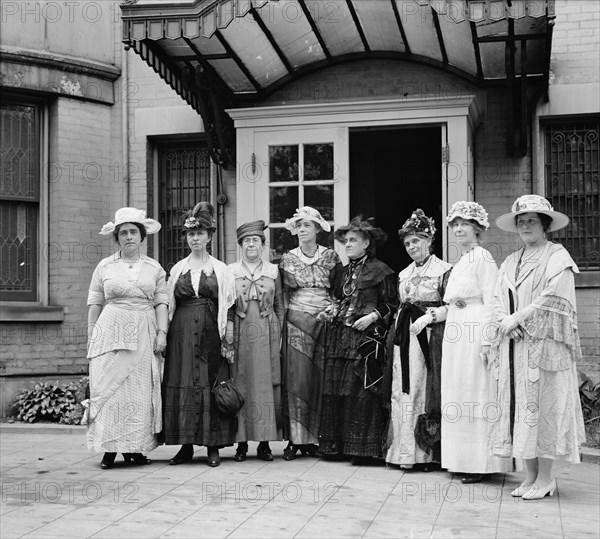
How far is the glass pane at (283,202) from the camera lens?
1072cm

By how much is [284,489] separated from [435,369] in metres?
1.62

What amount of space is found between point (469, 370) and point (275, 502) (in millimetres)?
1897

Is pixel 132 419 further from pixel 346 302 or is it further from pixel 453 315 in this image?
pixel 453 315

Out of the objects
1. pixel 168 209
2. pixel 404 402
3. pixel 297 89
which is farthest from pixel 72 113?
pixel 404 402

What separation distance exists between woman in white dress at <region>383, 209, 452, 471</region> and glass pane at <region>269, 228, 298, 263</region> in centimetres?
254

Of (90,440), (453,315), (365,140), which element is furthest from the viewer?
(365,140)

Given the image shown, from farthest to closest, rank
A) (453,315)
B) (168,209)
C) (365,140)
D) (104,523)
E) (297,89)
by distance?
(365,140)
(168,209)
(297,89)
(453,315)
(104,523)

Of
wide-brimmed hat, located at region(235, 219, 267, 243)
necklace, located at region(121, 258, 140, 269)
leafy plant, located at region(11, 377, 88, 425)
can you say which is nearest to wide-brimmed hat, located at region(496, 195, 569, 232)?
wide-brimmed hat, located at region(235, 219, 267, 243)

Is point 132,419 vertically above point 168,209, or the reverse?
point 168,209

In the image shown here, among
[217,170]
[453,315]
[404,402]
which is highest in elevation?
[217,170]

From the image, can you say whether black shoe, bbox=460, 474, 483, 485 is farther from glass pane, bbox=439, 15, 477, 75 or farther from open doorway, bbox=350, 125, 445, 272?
open doorway, bbox=350, 125, 445, 272

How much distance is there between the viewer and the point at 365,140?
13.6 metres

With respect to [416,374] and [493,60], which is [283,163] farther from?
[416,374]

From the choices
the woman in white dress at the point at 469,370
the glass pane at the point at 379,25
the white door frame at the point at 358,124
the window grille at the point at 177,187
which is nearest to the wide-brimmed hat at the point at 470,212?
the woman in white dress at the point at 469,370
